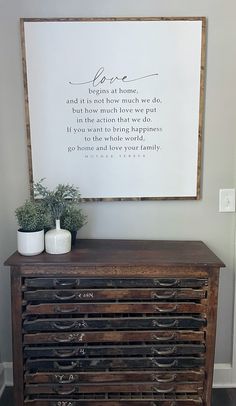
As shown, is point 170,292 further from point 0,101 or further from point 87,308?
point 0,101

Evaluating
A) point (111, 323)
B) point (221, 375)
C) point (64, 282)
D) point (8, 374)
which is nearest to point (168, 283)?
point (111, 323)

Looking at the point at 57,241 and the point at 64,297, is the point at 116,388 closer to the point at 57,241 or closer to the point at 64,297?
the point at 64,297

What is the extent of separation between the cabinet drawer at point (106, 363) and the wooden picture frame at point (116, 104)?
2.62 feet

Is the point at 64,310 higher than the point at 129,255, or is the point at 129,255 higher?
the point at 129,255

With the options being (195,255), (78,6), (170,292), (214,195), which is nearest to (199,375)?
(170,292)

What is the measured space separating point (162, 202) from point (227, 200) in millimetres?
353

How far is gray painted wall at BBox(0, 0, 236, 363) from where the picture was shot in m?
1.67

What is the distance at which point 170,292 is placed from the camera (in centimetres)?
149

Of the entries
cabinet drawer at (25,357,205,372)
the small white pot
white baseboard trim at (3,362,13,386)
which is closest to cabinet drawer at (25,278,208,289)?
the small white pot

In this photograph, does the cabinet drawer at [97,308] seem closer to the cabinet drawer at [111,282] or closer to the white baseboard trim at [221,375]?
the cabinet drawer at [111,282]

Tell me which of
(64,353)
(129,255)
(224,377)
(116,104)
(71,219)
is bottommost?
(224,377)

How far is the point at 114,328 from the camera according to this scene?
59.1 inches

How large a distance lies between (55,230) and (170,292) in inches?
24.1

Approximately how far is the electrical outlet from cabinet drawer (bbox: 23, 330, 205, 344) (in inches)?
26.3
